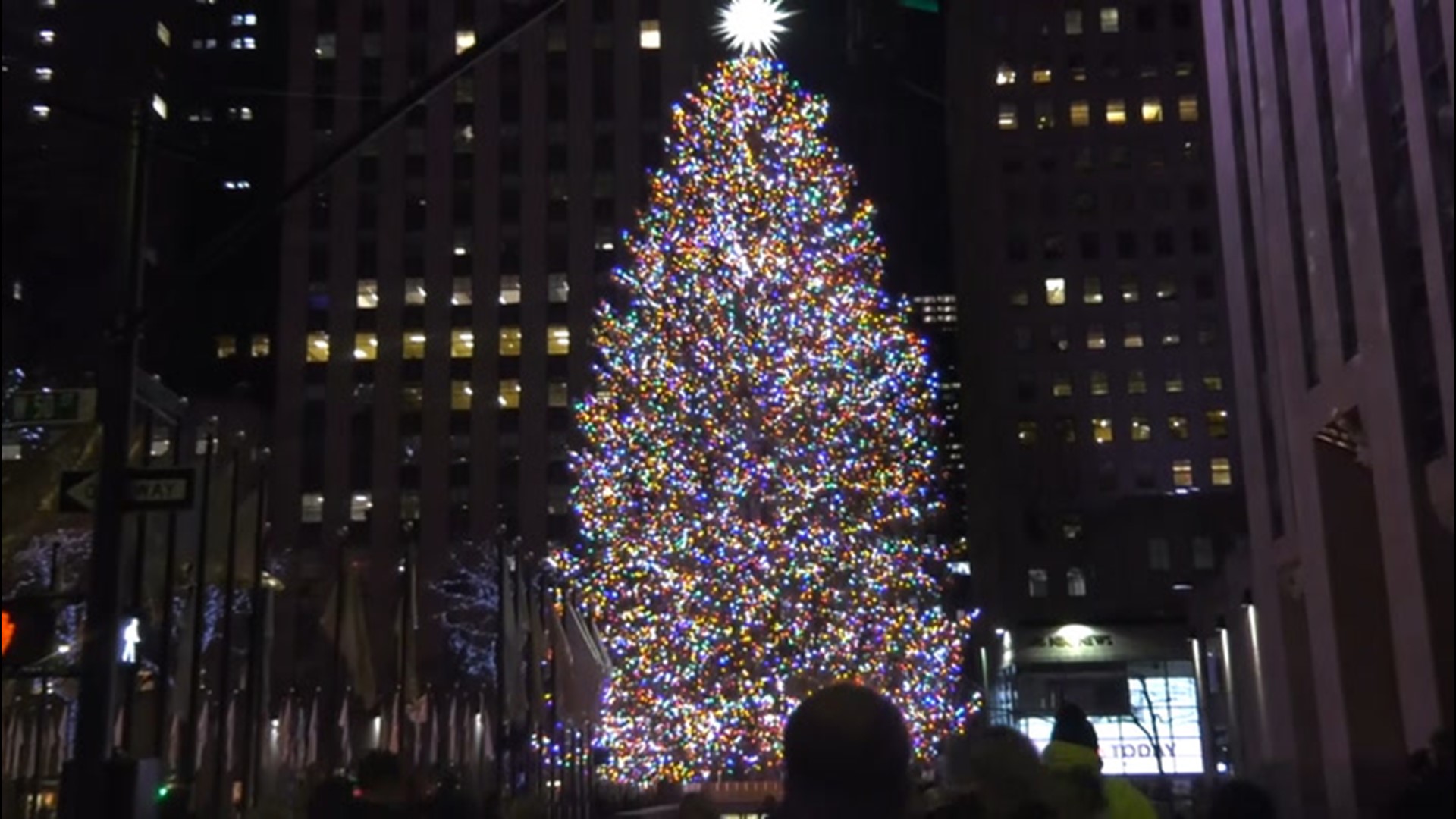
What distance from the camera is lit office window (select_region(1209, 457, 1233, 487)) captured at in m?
91.2

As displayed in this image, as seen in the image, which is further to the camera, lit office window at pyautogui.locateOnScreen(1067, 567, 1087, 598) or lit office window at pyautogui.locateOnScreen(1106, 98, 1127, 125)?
lit office window at pyautogui.locateOnScreen(1106, 98, 1127, 125)

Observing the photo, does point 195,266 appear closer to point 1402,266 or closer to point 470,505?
point 1402,266

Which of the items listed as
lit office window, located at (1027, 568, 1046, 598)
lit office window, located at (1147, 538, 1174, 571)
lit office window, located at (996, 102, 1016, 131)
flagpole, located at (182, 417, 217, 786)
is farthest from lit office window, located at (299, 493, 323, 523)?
flagpole, located at (182, 417, 217, 786)

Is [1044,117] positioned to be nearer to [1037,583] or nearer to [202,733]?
[1037,583]

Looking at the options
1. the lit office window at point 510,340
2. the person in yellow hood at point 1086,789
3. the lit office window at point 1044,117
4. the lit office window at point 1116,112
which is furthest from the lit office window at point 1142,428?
the person in yellow hood at point 1086,789

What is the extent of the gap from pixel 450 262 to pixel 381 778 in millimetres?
84369

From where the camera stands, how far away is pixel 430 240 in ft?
295

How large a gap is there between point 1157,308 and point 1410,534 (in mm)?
93755

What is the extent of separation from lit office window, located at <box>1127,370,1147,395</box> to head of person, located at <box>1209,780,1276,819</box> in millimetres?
89847

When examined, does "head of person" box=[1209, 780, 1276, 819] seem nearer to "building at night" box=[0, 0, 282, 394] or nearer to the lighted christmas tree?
"building at night" box=[0, 0, 282, 394]

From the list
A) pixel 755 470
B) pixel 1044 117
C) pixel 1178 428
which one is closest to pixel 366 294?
Answer: pixel 1044 117

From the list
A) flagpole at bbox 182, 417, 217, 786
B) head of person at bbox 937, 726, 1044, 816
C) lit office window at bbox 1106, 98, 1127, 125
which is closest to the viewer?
head of person at bbox 937, 726, 1044, 816

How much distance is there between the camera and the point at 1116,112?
96250mm

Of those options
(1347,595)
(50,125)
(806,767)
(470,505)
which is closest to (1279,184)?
(1347,595)
